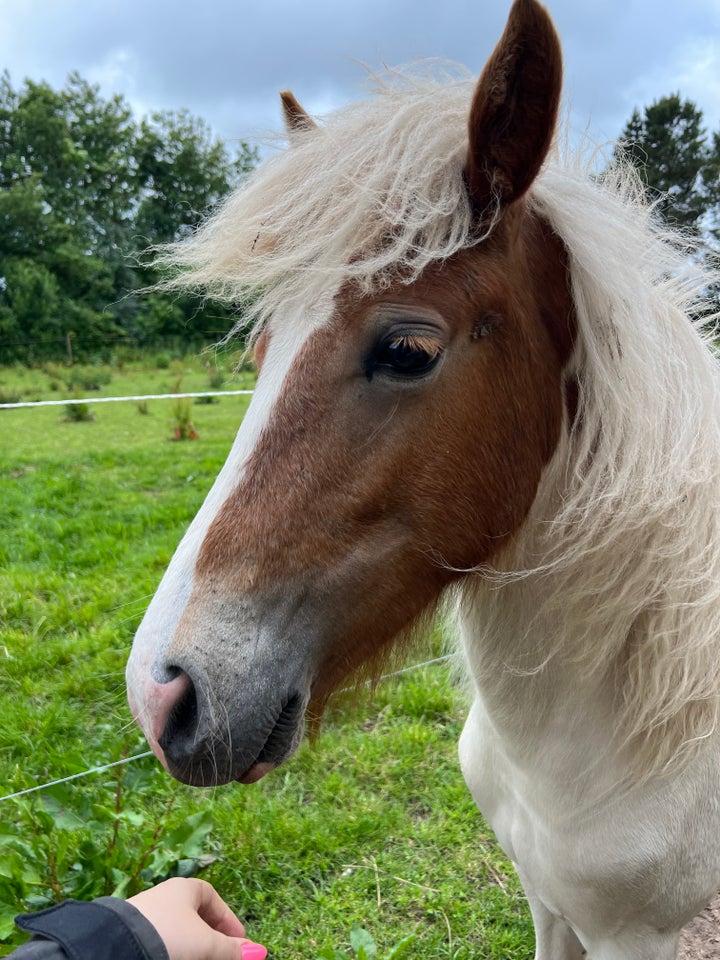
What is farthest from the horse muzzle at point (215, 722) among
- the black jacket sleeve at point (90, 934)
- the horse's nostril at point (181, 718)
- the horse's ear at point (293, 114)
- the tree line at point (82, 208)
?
the tree line at point (82, 208)

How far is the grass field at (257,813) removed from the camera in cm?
223

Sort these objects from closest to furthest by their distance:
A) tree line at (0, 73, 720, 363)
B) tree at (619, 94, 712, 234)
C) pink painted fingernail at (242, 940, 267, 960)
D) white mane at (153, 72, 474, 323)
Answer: white mane at (153, 72, 474, 323)
pink painted fingernail at (242, 940, 267, 960)
tree at (619, 94, 712, 234)
tree line at (0, 73, 720, 363)

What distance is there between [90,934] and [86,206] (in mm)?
31697

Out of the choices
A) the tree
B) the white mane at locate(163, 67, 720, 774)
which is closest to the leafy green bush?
the white mane at locate(163, 67, 720, 774)

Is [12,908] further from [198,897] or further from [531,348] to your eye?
[531,348]

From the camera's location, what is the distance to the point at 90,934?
1049 mm

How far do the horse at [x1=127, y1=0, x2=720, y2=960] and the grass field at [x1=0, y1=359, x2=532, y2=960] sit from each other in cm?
47

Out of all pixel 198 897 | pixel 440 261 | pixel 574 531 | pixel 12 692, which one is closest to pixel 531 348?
pixel 440 261

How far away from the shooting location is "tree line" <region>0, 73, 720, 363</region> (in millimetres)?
20125

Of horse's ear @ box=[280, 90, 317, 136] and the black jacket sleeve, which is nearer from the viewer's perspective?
the black jacket sleeve

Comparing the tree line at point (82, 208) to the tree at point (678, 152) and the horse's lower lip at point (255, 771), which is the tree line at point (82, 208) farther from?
the horse's lower lip at point (255, 771)

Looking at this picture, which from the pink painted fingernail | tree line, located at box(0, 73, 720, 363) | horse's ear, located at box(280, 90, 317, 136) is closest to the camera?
the pink painted fingernail

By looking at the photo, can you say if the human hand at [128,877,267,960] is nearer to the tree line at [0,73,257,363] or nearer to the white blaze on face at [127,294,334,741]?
the white blaze on face at [127,294,334,741]

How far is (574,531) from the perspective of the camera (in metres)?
1.27
